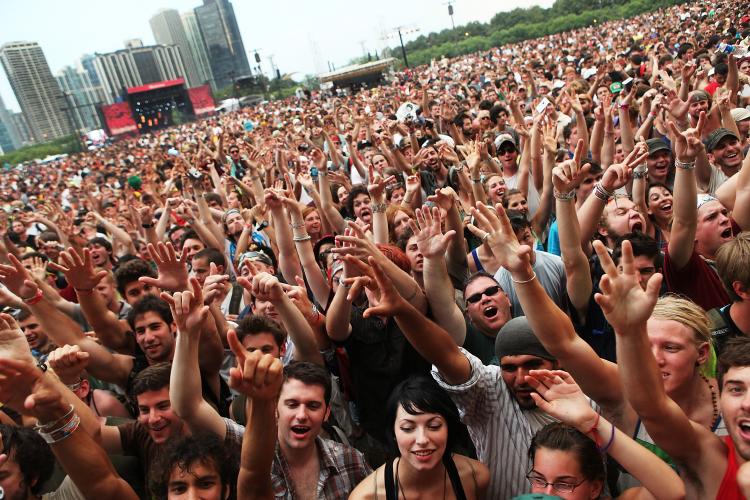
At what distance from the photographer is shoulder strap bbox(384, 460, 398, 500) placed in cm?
220

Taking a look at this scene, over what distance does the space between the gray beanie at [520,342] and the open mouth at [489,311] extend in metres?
0.52

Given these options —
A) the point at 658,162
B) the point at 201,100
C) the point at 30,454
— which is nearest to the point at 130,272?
the point at 30,454

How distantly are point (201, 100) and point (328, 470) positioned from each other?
220 ft

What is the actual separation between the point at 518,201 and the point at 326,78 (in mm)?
36977

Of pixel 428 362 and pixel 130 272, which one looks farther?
pixel 130 272

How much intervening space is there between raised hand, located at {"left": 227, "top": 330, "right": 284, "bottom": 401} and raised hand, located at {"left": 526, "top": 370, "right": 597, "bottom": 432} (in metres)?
Answer: 0.91

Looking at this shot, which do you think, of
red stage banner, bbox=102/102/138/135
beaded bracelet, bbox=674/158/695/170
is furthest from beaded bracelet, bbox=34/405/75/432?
red stage banner, bbox=102/102/138/135

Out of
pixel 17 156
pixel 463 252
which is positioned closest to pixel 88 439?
pixel 463 252

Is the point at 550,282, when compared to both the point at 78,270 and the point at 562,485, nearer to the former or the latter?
the point at 562,485

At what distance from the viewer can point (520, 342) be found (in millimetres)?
2354

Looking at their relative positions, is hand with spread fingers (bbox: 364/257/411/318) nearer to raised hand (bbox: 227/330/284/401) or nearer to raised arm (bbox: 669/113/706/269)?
raised hand (bbox: 227/330/284/401)

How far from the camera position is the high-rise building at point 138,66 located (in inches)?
4998

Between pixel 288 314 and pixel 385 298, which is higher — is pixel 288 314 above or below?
below

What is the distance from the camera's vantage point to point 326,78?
3934 cm
